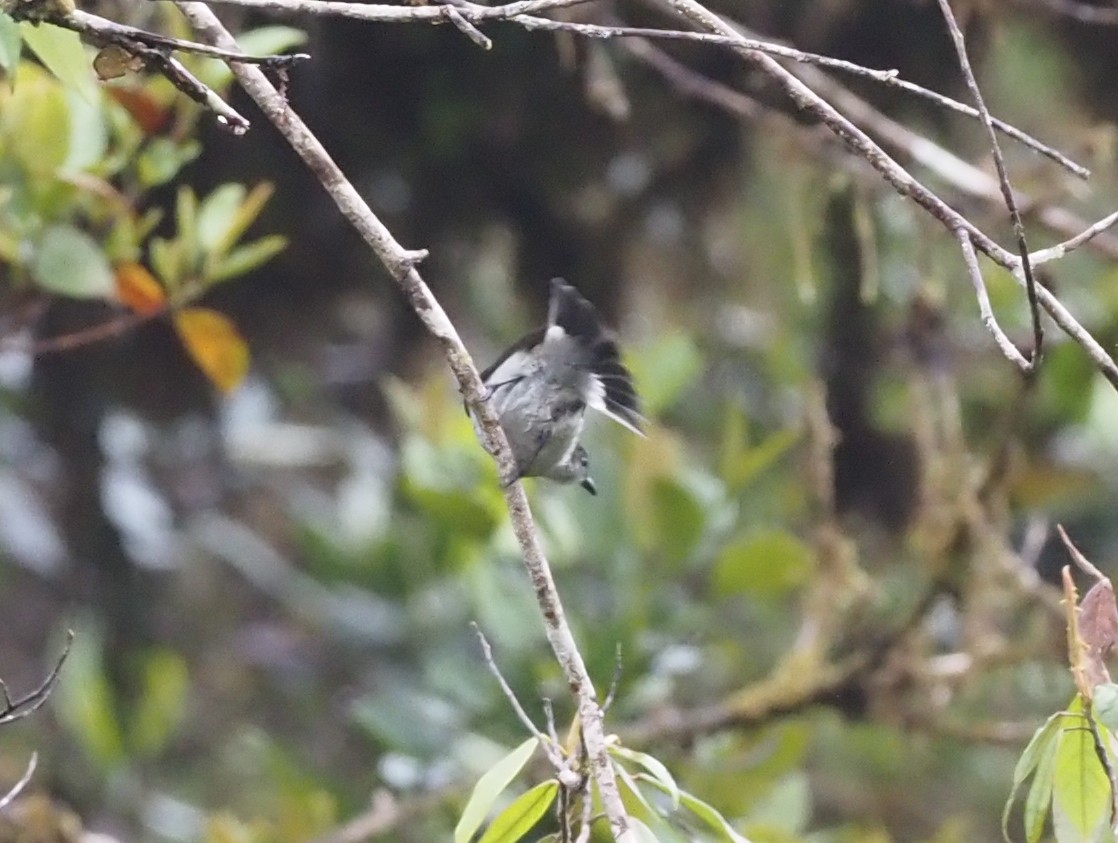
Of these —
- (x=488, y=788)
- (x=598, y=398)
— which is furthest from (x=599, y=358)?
(x=488, y=788)

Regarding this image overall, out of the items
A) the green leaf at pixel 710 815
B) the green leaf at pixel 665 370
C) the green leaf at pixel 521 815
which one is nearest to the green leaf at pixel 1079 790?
the green leaf at pixel 710 815

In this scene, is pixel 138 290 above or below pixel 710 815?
above

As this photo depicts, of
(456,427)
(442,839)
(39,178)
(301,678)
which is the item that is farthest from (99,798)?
(39,178)

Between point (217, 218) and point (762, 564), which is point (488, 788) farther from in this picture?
point (762, 564)

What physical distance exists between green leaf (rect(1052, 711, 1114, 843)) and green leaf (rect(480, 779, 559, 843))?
0.32 m

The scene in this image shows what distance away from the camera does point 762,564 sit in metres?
2.08

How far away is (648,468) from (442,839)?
1.92 ft

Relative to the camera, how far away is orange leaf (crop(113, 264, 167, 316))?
1.55 m

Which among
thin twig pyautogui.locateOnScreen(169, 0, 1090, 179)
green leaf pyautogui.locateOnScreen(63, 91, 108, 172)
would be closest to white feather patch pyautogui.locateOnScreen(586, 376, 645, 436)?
thin twig pyautogui.locateOnScreen(169, 0, 1090, 179)

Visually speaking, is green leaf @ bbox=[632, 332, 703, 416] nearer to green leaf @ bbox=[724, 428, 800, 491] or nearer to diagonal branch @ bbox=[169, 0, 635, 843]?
green leaf @ bbox=[724, 428, 800, 491]

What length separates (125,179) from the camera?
174 cm

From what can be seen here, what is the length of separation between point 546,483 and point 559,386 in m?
0.99

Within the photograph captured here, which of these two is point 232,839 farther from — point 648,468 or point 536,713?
point 648,468

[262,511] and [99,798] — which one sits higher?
[262,511]
